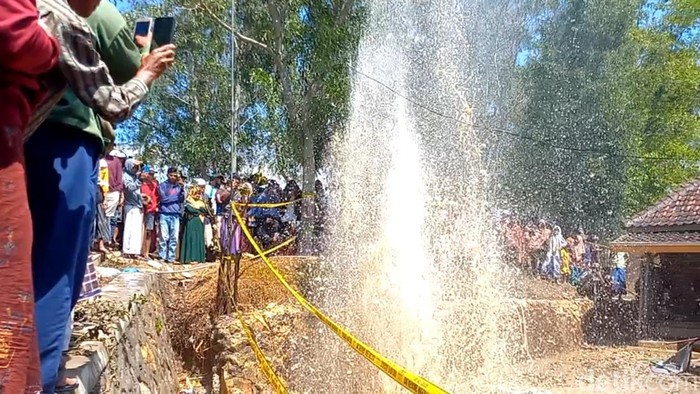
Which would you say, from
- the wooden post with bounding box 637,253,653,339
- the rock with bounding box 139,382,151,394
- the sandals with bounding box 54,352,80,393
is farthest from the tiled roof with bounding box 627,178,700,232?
the sandals with bounding box 54,352,80,393

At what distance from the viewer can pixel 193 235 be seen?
992 cm

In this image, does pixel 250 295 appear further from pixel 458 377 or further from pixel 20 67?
pixel 20 67

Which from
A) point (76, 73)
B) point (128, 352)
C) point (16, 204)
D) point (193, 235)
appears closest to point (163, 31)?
point (76, 73)

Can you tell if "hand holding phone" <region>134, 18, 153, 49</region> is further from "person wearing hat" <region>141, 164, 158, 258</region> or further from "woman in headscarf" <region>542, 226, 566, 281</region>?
"woman in headscarf" <region>542, 226, 566, 281</region>

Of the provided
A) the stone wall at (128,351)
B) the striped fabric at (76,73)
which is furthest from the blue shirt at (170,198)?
the striped fabric at (76,73)

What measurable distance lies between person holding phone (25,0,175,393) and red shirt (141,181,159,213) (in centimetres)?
752

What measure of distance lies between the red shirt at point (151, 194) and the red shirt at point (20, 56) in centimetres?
806

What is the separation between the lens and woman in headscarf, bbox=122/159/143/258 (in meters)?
8.79

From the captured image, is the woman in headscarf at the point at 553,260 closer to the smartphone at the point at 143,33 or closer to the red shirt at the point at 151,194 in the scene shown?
the red shirt at the point at 151,194

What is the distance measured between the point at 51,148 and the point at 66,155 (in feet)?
0.14

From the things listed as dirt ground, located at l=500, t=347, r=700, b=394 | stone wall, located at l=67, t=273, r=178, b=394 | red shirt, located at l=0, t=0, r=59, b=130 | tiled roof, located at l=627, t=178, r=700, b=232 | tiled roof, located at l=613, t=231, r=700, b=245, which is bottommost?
dirt ground, located at l=500, t=347, r=700, b=394

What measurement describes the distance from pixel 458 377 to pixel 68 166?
25.9 feet

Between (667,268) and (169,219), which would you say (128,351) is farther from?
(667,268)

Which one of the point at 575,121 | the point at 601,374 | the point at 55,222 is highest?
the point at 575,121
